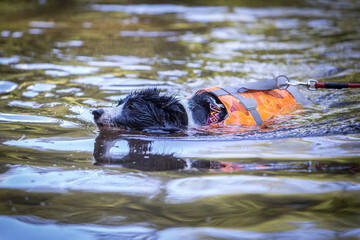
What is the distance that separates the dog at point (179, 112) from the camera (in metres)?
5.05

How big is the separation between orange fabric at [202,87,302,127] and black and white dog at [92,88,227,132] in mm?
93

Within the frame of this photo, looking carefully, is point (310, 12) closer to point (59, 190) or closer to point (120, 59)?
point (120, 59)

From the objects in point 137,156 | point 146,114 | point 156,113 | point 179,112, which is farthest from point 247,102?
point 137,156

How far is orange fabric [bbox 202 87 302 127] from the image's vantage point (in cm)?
518

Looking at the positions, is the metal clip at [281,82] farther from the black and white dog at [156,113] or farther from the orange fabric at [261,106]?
the black and white dog at [156,113]

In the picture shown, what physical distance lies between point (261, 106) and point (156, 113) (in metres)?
1.37

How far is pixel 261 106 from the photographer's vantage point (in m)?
5.52

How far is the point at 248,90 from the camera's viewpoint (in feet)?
18.7

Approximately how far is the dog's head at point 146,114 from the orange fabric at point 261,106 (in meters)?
0.46

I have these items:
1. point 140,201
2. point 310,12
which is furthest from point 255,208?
point 310,12

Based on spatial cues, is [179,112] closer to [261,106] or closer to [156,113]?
[156,113]

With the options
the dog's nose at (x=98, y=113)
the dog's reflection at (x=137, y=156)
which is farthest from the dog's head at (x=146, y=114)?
the dog's reflection at (x=137, y=156)

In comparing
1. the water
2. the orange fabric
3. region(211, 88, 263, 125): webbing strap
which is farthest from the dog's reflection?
region(211, 88, 263, 125): webbing strap

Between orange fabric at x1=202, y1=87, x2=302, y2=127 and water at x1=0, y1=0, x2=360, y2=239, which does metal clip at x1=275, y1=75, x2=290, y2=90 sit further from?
water at x1=0, y1=0, x2=360, y2=239
